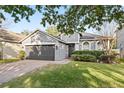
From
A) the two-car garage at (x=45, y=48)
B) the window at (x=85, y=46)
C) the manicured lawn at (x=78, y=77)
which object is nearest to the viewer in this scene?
the manicured lawn at (x=78, y=77)

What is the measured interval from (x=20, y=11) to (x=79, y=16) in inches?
66.3

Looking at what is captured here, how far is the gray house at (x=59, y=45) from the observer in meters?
6.32

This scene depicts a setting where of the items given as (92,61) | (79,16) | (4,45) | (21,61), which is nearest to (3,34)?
(4,45)

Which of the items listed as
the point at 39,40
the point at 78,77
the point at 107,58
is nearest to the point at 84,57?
the point at 78,77

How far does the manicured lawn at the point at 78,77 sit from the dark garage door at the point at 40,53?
1.83ft

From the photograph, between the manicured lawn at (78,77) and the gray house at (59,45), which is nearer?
the manicured lawn at (78,77)

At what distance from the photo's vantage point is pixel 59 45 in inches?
326

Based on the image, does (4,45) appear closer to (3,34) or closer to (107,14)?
(3,34)

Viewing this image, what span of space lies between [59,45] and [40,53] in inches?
38.6

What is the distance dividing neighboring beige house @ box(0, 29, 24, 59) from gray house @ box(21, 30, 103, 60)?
55 centimetres

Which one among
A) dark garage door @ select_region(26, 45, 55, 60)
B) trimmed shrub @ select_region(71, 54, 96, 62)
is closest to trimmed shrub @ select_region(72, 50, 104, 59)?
trimmed shrub @ select_region(71, 54, 96, 62)

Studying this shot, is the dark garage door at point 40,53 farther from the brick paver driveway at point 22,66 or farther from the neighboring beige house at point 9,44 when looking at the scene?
the neighboring beige house at point 9,44

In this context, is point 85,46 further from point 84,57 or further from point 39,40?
point 39,40

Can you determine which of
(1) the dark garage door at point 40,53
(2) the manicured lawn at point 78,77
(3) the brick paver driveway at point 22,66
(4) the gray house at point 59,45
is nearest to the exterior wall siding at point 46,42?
(4) the gray house at point 59,45
